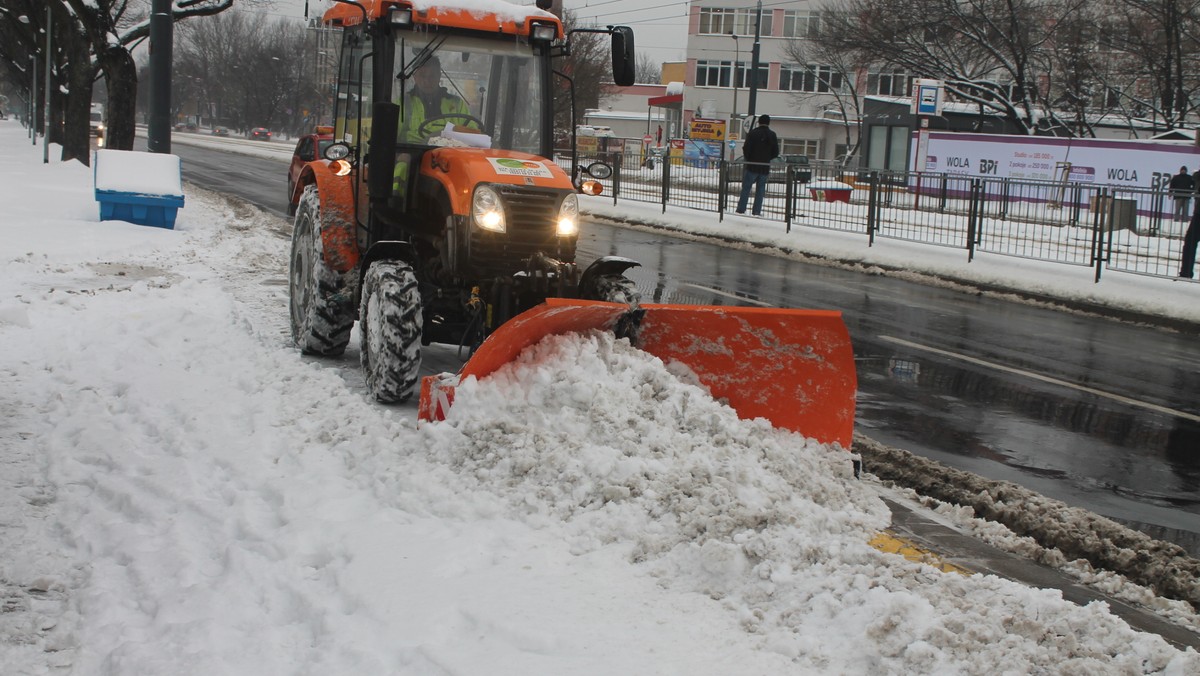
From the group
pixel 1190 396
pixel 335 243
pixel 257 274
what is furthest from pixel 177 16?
pixel 1190 396

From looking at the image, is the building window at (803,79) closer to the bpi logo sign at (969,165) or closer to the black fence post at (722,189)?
the bpi logo sign at (969,165)

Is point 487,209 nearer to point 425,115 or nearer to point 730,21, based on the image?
point 425,115

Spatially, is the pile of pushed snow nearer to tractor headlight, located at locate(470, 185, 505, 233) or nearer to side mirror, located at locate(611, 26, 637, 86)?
tractor headlight, located at locate(470, 185, 505, 233)

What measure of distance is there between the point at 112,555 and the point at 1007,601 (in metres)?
3.33

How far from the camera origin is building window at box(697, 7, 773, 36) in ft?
279

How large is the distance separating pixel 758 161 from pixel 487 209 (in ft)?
54.7

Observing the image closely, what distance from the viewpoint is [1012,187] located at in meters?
16.8

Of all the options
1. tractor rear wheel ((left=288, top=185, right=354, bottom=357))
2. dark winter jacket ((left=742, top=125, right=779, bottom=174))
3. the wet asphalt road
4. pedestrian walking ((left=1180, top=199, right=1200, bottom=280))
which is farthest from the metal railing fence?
tractor rear wheel ((left=288, top=185, right=354, bottom=357))

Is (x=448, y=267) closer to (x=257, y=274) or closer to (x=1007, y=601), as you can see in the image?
(x=1007, y=601)

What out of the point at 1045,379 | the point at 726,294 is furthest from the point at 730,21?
the point at 1045,379

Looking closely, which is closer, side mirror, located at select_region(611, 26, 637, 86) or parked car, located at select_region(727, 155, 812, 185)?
side mirror, located at select_region(611, 26, 637, 86)

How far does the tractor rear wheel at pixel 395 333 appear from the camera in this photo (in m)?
6.68

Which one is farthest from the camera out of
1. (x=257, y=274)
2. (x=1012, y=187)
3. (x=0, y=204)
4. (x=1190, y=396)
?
(x=0, y=204)

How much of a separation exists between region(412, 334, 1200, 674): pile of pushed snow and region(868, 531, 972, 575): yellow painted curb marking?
85 mm
